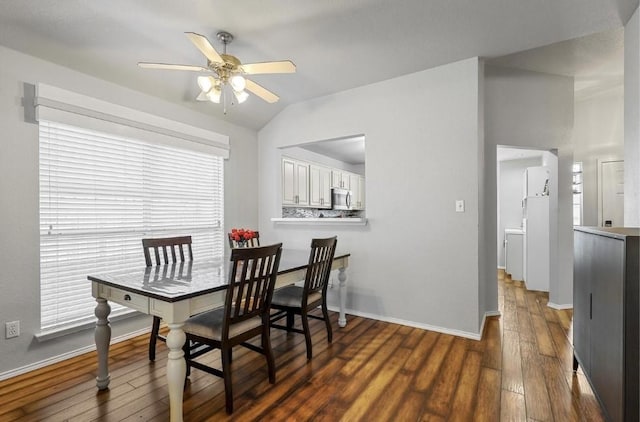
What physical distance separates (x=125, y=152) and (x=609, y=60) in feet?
16.7

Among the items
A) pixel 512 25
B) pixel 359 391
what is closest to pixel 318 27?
pixel 512 25

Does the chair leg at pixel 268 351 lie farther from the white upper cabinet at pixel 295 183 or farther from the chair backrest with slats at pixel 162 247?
the white upper cabinet at pixel 295 183

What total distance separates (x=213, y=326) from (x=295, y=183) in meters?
3.10

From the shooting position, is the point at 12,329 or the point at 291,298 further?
the point at 291,298

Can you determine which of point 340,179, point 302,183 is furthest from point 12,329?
point 340,179

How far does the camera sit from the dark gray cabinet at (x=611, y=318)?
52.9 inches

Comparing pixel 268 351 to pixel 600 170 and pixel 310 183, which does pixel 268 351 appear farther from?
pixel 600 170

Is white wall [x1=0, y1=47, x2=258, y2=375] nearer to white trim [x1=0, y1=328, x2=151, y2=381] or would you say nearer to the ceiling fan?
white trim [x1=0, y1=328, x2=151, y2=381]

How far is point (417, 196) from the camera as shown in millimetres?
3137

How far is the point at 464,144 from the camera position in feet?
9.48

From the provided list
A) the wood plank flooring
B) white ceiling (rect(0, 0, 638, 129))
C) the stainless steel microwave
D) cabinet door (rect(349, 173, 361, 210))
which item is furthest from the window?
cabinet door (rect(349, 173, 361, 210))

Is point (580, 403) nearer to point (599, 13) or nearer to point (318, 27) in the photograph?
point (599, 13)

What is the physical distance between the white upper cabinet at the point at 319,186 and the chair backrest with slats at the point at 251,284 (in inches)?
128

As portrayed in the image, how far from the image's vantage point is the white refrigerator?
4.42 metres
